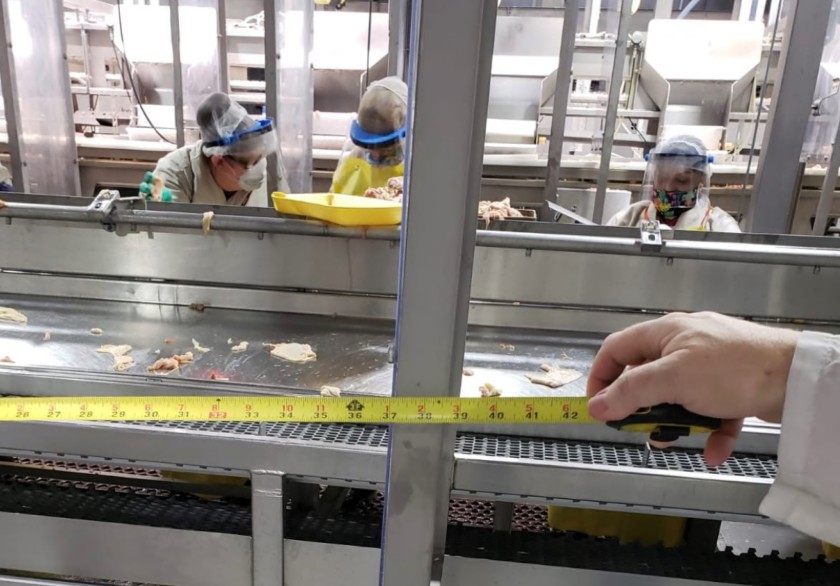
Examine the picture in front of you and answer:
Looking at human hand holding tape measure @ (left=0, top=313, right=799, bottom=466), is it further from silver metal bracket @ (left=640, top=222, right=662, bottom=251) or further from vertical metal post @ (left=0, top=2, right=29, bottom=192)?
vertical metal post @ (left=0, top=2, right=29, bottom=192)

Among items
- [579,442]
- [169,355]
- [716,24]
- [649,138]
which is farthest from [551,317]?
[716,24]

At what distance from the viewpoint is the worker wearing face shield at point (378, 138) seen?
10.7 ft

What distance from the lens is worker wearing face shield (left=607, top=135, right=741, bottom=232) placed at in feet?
9.73

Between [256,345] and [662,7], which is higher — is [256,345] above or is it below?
below

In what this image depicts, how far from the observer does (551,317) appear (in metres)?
1.77

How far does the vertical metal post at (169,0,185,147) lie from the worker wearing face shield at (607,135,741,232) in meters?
3.67

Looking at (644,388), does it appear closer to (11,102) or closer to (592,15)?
(11,102)

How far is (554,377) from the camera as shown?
4.94 feet

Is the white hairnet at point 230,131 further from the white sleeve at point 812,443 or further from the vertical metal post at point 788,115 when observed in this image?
the vertical metal post at point 788,115

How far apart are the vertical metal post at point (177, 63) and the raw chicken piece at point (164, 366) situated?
12.3 feet

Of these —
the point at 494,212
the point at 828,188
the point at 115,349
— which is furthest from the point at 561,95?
the point at 115,349

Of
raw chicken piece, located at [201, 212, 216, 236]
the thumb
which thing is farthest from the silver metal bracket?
raw chicken piece, located at [201, 212, 216, 236]

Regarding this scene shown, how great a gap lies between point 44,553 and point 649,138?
5289mm

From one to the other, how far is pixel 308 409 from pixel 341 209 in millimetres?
726
